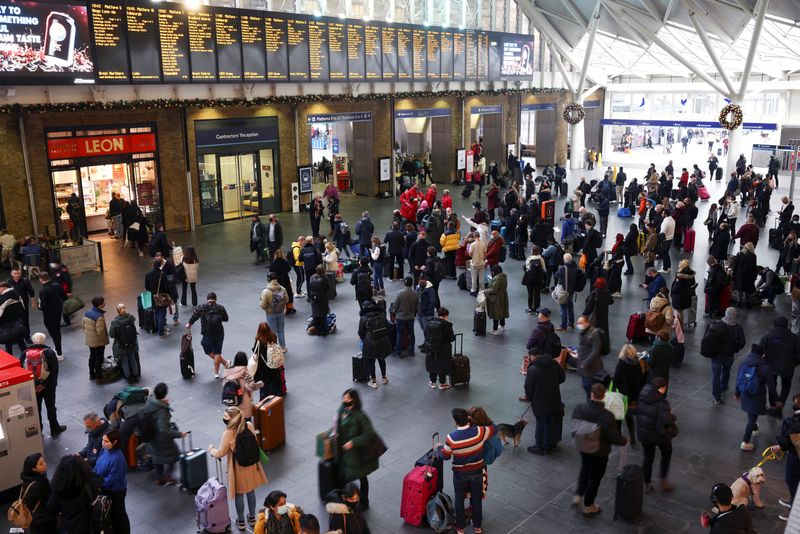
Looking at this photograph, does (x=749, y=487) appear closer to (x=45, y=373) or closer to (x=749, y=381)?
(x=749, y=381)

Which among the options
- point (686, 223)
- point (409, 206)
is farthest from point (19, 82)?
point (686, 223)

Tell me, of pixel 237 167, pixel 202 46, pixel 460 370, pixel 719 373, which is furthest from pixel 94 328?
pixel 237 167

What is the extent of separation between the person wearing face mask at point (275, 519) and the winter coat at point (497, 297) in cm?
767

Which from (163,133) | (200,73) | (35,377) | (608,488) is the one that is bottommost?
(608,488)

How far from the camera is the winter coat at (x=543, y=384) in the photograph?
8.82m

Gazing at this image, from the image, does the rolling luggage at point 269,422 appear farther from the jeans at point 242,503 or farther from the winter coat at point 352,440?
the winter coat at point 352,440

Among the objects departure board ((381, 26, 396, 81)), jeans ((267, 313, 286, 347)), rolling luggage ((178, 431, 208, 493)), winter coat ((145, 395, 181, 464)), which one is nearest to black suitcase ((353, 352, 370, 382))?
jeans ((267, 313, 286, 347))

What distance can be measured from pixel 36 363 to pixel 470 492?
5.55 metres

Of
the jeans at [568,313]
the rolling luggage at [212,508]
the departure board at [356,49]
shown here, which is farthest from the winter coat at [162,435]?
the departure board at [356,49]

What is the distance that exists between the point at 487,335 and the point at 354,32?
658 inches

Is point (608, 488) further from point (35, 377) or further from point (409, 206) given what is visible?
point (409, 206)

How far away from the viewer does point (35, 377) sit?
9.28 m

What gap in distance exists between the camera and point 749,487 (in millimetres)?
7594

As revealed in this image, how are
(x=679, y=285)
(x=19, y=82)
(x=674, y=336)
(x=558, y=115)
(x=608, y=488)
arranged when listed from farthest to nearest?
(x=558, y=115), (x=19, y=82), (x=679, y=285), (x=674, y=336), (x=608, y=488)
